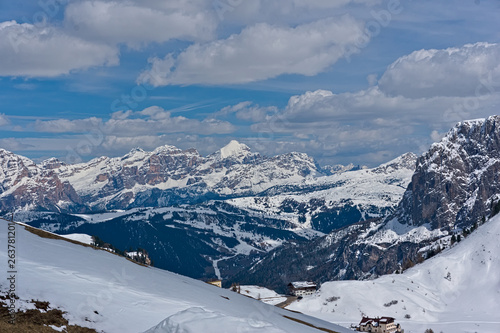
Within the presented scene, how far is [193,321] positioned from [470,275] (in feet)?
638

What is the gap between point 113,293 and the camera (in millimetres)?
57938

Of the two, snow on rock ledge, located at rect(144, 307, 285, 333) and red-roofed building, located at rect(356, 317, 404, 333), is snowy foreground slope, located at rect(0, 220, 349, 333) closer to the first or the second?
snow on rock ledge, located at rect(144, 307, 285, 333)

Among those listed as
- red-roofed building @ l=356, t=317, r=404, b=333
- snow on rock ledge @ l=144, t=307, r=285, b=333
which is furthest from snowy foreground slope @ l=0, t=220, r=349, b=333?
red-roofed building @ l=356, t=317, r=404, b=333

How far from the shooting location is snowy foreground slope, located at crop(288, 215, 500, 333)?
159 m

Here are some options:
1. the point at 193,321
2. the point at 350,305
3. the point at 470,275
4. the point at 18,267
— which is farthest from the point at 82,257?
the point at 470,275

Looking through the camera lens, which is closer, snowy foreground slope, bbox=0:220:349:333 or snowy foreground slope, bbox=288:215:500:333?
snowy foreground slope, bbox=0:220:349:333

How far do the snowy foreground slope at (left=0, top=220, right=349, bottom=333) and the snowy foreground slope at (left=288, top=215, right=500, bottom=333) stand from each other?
314ft

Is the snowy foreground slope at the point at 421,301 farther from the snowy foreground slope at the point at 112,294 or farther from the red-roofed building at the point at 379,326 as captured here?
the snowy foreground slope at the point at 112,294

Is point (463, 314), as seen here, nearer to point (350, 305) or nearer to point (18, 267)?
point (350, 305)

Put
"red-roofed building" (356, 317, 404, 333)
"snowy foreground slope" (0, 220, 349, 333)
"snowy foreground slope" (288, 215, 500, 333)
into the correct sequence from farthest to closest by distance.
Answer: "snowy foreground slope" (288, 215, 500, 333) < "red-roofed building" (356, 317, 404, 333) < "snowy foreground slope" (0, 220, 349, 333)

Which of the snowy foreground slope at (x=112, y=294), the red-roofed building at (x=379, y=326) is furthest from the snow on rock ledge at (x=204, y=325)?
the red-roofed building at (x=379, y=326)

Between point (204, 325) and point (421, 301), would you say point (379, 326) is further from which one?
point (204, 325)

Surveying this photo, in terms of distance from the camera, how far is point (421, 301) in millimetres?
178000

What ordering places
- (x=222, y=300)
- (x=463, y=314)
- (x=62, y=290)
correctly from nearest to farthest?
1. (x=62, y=290)
2. (x=222, y=300)
3. (x=463, y=314)
